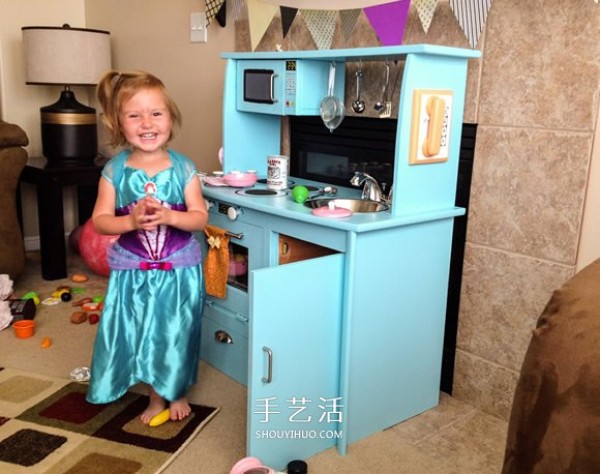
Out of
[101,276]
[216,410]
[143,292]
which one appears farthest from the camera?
[101,276]

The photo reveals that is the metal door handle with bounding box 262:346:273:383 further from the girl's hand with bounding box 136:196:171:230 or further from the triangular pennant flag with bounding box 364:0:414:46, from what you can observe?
the triangular pennant flag with bounding box 364:0:414:46

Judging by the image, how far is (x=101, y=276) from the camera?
311 cm

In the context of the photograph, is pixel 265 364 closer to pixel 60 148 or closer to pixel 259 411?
pixel 259 411

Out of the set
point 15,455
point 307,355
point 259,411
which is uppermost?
point 307,355

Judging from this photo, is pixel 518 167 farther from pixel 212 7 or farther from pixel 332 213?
pixel 212 7

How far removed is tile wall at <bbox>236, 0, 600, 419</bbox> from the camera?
1.63 metres

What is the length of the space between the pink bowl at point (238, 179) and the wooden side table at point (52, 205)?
3.95ft

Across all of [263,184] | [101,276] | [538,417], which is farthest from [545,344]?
[101,276]

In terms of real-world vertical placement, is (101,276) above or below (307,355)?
below

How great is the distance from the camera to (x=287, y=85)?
201cm

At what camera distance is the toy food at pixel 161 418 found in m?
1.81

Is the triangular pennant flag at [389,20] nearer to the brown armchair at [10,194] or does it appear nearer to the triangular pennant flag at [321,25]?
the triangular pennant flag at [321,25]

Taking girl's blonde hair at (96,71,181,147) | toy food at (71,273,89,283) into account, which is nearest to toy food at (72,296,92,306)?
toy food at (71,273,89,283)

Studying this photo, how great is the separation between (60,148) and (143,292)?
1.66 metres
